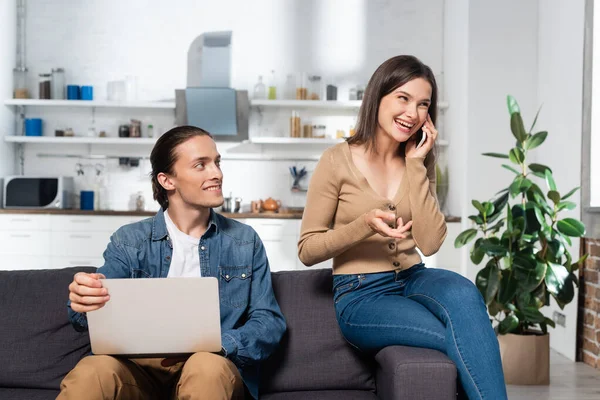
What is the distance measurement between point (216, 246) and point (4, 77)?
15.5 feet

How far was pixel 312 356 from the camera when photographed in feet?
7.50

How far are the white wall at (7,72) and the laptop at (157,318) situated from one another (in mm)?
4781

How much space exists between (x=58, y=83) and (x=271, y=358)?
473cm

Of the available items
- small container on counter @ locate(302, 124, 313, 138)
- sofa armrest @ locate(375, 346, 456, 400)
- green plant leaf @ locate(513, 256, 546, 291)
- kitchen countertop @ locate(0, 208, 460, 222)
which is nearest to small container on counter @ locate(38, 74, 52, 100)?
kitchen countertop @ locate(0, 208, 460, 222)

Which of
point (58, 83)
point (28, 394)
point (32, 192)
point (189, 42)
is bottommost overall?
point (28, 394)

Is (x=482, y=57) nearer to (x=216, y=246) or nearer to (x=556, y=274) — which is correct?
(x=556, y=274)

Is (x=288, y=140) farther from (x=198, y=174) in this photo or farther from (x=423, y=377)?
(x=423, y=377)

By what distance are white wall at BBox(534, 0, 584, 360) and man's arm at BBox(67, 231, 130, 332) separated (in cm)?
321

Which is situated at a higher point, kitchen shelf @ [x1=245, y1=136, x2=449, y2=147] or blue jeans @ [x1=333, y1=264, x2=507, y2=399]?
kitchen shelf @ [x1=245, y1=136, x2=449, y2=147]

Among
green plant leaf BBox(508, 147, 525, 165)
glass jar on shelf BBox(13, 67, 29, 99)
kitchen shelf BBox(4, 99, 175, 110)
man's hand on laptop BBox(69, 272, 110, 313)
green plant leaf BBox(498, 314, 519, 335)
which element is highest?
glass jar on shelf BBox(13, 67, 29, 99)

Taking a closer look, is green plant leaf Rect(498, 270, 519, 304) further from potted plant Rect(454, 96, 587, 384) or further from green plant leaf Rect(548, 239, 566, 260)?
green plant leaf Rect(548, 239, 566, 260)

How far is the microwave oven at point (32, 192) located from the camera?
5.98 meters

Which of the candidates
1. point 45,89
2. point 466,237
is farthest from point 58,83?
point 466,237

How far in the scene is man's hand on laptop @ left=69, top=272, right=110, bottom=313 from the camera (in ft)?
5.91
